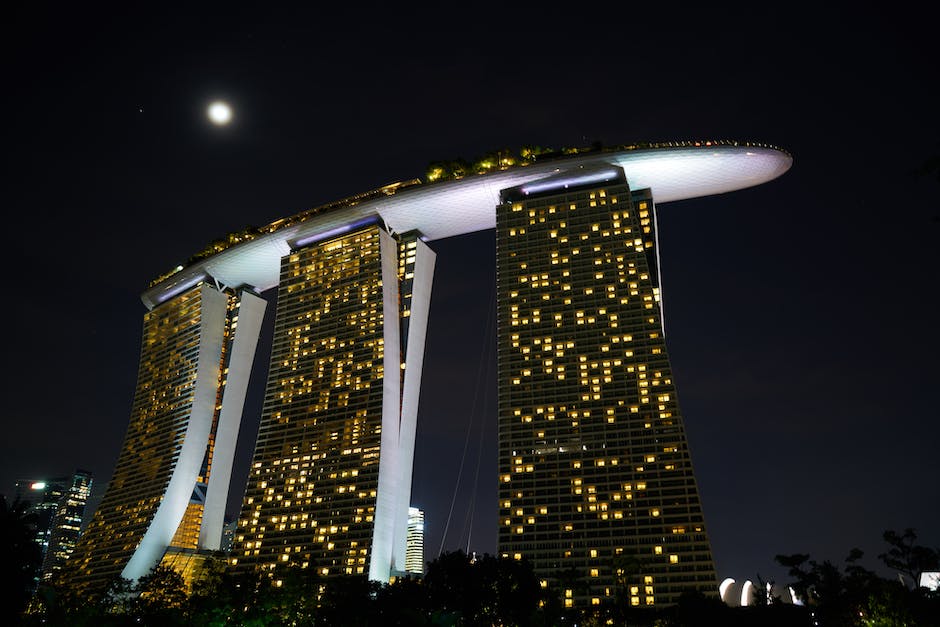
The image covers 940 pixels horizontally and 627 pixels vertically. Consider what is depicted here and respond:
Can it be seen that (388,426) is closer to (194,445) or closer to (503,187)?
(503,187)

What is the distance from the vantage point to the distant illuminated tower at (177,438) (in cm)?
13550

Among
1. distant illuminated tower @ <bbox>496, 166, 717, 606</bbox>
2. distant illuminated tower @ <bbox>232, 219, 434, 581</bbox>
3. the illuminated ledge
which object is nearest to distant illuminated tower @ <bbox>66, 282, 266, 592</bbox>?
the illuminated ledge

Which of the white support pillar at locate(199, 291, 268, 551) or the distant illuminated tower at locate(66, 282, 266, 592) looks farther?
the white support pillar at locate(199, 291, 268, 551)

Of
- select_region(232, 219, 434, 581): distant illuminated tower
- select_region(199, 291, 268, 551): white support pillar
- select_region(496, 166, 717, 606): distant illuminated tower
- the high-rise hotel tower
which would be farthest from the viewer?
select_region(199, 291, 268, 551): white support pillar

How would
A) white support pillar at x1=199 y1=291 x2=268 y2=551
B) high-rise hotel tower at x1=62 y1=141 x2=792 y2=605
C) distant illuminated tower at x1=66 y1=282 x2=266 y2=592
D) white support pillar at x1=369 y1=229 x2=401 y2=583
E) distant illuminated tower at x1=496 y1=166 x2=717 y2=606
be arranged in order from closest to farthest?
distant illuminated tower at x1=496 y1=166 x2=717 y2=606 → high-rise hotel tower at x1=62 y1=141 x2=792 y2=605 → white support pillar at x1=369 y1=229 x2=401 y2=583 → distant illuminated tower at x1=66 y1=282 x2=266 y2=592 → white support pillar at x1=199 y1=291 x2=268 y2=551

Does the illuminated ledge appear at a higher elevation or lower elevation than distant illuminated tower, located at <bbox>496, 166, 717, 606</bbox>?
higher

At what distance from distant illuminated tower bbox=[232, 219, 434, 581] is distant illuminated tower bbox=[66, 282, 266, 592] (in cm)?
2202

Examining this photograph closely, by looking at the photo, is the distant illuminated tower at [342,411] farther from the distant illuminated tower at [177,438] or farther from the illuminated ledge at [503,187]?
the distant illuminated tower at [177,438]

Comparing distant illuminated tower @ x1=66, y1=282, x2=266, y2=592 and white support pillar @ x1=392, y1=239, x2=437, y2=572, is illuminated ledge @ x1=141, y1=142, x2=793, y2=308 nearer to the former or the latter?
white support pillar @ x1=392, y1=239, x2=437, y2=572

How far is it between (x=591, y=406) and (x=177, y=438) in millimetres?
77265

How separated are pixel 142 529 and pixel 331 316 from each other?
46.6 metres

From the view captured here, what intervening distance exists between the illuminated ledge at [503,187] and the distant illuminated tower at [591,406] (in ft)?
10.1

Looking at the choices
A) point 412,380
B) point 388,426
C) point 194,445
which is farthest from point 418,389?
point 194,445

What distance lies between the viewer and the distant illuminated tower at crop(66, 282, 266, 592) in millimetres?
135500
